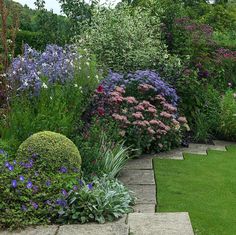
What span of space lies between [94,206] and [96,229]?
300 millimetres

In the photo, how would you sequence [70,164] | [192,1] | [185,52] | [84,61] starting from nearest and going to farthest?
[70,164] → [84,61] → [185,52] → [192,1]

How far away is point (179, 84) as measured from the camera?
30.6 feet

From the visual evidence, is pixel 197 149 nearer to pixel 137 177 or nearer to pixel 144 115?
pixel 144 115

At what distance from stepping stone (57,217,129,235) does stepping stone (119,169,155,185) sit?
163 centimetres

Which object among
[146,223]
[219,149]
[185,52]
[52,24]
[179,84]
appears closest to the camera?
[146,223]

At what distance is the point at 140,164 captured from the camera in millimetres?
7172

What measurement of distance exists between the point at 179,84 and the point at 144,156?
213cm

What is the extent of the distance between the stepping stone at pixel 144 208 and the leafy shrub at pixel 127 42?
14.7 feet

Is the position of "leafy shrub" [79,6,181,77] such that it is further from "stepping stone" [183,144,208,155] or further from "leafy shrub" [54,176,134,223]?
"leafy shrub" [54,176,134,223]

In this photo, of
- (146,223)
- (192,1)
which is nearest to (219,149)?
(146,223)

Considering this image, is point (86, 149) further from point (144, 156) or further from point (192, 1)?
point (192, 1)

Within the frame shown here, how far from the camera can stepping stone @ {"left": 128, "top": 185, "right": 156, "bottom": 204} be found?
217 inches

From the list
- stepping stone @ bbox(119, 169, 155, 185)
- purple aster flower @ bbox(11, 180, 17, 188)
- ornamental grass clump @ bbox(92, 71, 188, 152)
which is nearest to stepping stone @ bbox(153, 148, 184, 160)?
ornamental grass clump @ bbox(92, 71, 188, 152)

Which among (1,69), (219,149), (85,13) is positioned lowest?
(219,149)
